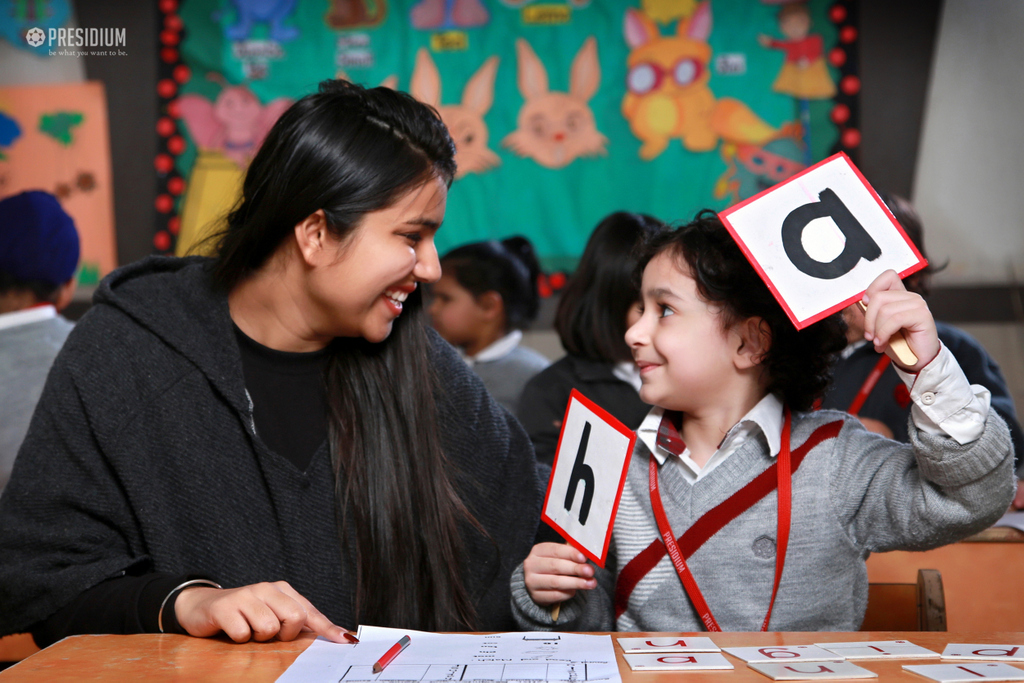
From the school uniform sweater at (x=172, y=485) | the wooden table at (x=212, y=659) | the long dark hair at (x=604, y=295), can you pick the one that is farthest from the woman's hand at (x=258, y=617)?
the long dark hair at (x=604, y=295)

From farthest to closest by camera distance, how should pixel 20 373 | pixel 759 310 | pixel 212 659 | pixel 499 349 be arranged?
pixel 499 349
pixel 20 373
pixel 759 310
pixel 212 659

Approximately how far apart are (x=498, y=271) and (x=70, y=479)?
2012mm

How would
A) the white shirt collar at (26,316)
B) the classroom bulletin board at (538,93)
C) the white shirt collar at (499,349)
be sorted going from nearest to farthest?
the white shirt collar at (26,316), the white shirt collar at (499,349), the classroom bulletin board at (538,93)

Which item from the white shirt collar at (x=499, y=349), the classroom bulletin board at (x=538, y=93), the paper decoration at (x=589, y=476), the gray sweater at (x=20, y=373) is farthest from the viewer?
the classroom bulletin board at (x=538, y=93)

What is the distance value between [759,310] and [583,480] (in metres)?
0.41

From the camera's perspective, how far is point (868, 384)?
2.15m

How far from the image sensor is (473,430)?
56.9 inches

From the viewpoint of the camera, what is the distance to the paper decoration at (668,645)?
0.86m

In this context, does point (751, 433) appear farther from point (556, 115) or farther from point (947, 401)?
point (556, 115)

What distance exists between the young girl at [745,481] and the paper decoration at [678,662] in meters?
0.23

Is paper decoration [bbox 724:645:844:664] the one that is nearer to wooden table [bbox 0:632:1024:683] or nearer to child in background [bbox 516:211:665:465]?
wooden table [bbox 0:632:1024:683]

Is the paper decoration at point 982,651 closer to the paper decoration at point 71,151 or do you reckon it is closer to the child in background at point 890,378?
the child in background at point 890,378

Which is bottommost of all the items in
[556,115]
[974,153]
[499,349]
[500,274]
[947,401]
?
[499,349]

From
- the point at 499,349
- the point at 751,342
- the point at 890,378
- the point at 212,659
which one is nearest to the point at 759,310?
the point at 751,342
